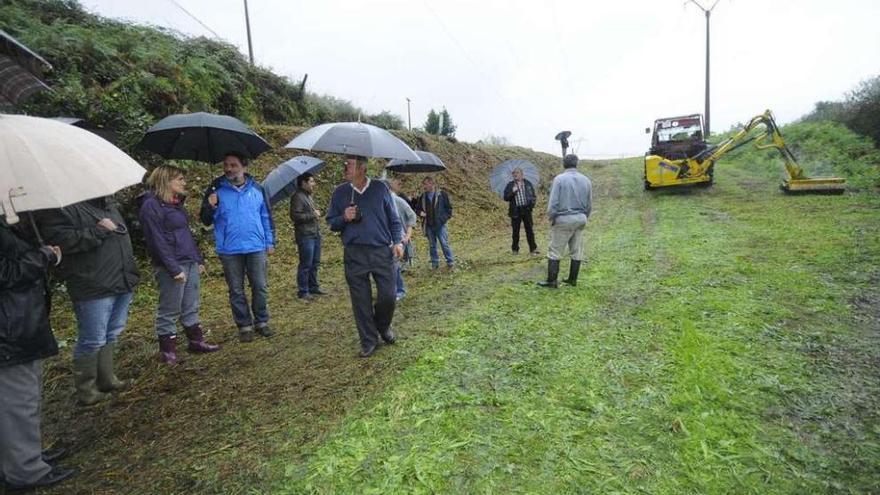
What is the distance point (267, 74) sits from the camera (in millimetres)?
14641

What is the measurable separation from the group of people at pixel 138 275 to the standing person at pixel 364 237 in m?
0.01

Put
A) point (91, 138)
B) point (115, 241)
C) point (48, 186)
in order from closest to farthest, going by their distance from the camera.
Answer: point (48, 186), point (91, 138), point (115, 241)

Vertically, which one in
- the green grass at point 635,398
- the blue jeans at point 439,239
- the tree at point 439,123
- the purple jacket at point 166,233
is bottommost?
the green grass at point 635,398

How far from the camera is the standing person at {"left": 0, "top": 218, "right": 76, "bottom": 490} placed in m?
2.59

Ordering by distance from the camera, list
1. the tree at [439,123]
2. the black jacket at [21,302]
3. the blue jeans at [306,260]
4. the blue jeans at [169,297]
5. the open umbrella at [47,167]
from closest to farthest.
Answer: the open umbrella at [47,167], the black jacket at [21,302], the blue jeans at [169,297], the blue jeans at [306,260], the tree at [439,123]

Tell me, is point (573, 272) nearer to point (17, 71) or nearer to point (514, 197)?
point (514, 197)

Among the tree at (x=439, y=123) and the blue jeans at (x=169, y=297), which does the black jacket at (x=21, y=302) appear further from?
the tree at (x=439, y=123)

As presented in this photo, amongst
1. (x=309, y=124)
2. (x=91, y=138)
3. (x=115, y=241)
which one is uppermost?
(x=309, y=124)

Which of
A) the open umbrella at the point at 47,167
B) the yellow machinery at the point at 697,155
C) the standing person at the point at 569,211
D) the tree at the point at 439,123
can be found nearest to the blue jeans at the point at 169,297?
the open umbrella at the point at 47,167

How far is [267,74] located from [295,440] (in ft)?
47.0

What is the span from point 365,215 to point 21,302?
248cm

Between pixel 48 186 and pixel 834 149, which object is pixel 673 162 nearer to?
pixel 834 149

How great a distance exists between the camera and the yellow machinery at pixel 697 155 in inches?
539

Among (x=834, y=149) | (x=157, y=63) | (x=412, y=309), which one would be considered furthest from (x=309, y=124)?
(x=834, y=149)
